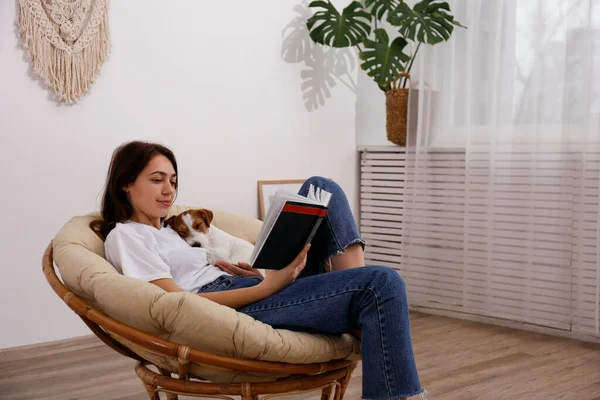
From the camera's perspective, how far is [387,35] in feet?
13.9

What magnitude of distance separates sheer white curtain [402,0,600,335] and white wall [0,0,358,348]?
657 millimetres

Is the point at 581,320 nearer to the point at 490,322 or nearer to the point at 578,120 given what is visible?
the point at 490,322

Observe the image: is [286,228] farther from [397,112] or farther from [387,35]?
[387,35]

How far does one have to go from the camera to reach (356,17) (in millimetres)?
4586

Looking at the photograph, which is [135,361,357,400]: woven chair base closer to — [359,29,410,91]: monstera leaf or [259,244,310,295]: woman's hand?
[259,244,310,295]: woman's hand

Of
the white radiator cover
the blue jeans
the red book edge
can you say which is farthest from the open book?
the white radiator cover

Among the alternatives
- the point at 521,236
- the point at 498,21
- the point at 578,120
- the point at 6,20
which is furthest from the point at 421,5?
the point at 6,20

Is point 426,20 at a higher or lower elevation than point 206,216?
higher

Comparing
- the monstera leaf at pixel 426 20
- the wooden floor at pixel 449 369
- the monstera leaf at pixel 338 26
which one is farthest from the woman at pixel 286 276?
the monstera leaf at pixel 338 26

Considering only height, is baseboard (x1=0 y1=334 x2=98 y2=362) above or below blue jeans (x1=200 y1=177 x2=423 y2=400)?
below

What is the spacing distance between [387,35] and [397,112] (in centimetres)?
45

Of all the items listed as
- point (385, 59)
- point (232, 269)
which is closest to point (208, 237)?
point (232, 269)

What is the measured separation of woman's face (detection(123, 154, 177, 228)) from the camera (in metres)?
2.14

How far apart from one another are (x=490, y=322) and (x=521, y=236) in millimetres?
517
